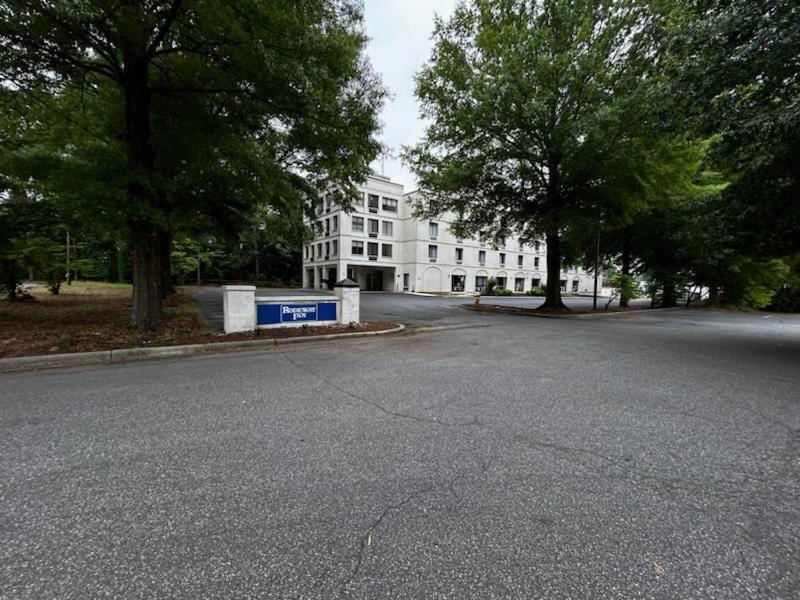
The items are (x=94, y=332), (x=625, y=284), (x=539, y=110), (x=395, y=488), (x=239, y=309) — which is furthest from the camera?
(x=625, y=284)

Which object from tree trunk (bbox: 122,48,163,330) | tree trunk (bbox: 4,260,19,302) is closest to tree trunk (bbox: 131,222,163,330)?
tree trunk (bbox: 122,48,163,330)

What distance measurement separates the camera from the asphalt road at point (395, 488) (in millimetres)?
1732

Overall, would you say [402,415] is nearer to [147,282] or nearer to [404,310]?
[147,282]

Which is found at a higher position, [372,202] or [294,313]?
[372,202]

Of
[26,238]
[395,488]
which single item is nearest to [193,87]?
[26,238]

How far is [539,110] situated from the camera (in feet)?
37.8

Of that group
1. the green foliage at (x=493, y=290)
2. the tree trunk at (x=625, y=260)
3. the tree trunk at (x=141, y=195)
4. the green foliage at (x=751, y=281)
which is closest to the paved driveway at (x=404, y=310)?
the tree trunk at (x=141, y=195)

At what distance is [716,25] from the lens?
629 centimetres

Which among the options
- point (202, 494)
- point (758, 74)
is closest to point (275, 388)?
point (202, 494)

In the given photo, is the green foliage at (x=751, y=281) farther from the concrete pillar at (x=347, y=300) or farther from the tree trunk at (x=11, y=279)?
the tree trunk at (x=11, y=279)

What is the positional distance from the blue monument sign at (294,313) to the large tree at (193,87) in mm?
2368

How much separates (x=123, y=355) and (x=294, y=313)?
363 centimetres

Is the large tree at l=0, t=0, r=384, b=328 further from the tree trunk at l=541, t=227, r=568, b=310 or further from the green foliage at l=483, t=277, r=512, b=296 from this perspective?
the green foliage at l=483, t=277, r=512, b=296

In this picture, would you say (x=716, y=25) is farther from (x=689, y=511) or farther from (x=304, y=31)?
(x=689, y=511)
